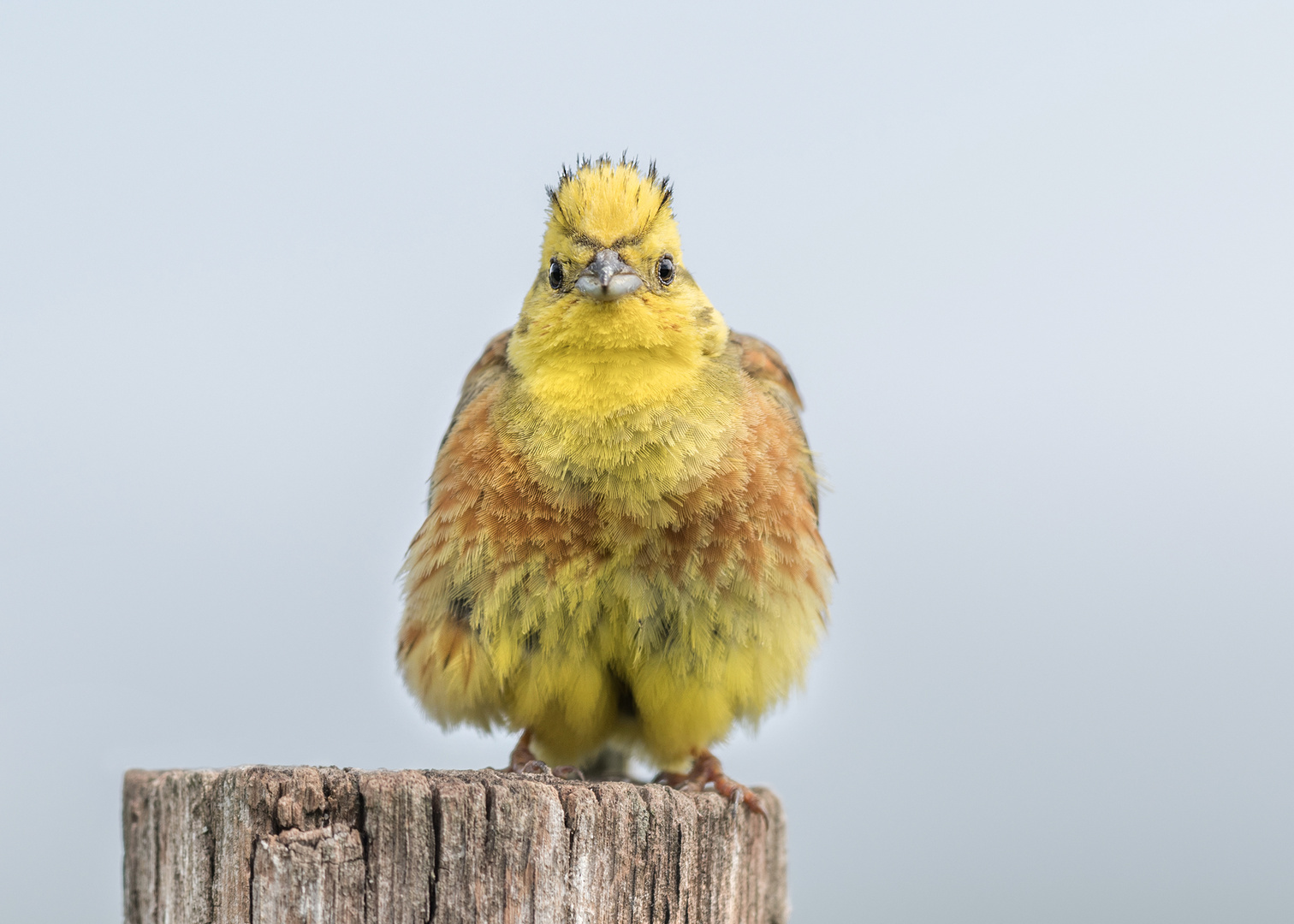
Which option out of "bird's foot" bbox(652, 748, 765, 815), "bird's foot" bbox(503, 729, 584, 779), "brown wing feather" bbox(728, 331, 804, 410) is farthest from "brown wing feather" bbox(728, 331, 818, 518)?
"bird's foot" bbox(503, 729, 584, 779)

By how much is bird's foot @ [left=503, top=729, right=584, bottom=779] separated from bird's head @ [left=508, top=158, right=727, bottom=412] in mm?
1635

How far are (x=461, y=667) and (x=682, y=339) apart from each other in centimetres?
167

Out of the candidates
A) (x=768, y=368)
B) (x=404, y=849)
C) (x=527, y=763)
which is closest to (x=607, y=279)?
(x=768, y=368)

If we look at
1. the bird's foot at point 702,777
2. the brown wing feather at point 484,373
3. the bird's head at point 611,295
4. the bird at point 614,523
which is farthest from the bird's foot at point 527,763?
the bird's head at point 611,295

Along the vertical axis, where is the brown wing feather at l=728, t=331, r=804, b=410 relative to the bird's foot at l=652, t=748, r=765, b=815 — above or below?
above

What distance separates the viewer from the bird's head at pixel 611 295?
5.13m

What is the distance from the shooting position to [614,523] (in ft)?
16.9

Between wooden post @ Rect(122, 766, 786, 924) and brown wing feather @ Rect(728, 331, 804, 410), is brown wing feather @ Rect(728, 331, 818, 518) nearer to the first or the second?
brown wing feather @ Rect(728, 331, 804, 410)

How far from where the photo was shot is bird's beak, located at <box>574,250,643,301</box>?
5039 millimetres

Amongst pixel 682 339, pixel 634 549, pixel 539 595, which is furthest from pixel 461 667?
pixel 682 339

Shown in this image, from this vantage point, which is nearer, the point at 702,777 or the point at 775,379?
the point at 702,777

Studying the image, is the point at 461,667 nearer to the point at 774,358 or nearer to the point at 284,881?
the point at 284,881

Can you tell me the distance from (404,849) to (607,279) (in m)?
2.42

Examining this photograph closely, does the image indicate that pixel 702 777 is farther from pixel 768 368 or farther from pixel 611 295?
pixel 611 295
